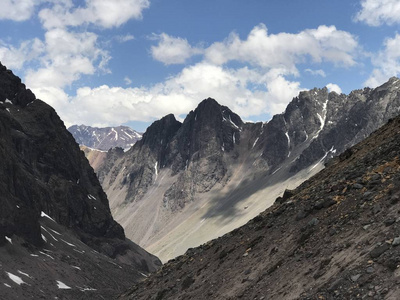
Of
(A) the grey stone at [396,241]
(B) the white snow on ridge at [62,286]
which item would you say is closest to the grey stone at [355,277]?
(A) the grey stone at [396,241]

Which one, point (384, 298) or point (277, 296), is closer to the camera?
point (384, 298)


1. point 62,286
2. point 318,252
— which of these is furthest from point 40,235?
point 318,252

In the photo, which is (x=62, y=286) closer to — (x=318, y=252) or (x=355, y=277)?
(x=318, y=252)

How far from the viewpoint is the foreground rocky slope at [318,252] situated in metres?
14.4

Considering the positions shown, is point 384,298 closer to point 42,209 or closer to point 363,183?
point 363,183

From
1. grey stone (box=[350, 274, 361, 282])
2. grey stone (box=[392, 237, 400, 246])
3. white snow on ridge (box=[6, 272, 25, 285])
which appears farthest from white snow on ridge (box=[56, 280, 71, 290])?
grey stone (box=[392, 237, 400, 246])

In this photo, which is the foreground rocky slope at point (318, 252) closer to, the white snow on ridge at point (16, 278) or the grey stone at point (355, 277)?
the grey stone at point (355, 277)

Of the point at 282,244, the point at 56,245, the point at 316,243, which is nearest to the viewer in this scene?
the point at 316,243

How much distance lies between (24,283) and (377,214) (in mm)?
107161

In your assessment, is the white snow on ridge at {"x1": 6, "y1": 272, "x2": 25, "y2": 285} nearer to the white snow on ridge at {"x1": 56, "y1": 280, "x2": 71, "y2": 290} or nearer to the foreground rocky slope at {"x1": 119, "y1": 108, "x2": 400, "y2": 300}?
the white snow on ridge at {"x1": 56, "y1": 280, "x2": 71, "y2": 290}

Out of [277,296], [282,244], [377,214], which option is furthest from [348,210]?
[277,296]

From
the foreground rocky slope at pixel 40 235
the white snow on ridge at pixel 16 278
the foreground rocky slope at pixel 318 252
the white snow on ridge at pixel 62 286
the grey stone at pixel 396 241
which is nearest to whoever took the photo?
the foreground rocky slope at pixel 318 252

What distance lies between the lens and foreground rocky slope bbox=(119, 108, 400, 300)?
14.4 m

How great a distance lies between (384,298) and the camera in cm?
1234
